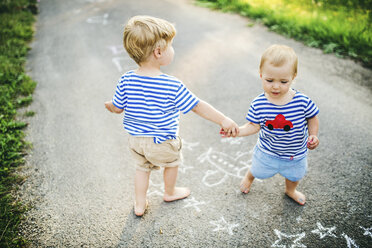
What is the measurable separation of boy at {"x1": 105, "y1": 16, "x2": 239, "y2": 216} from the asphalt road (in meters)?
0.60

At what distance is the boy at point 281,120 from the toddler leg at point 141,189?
858 millimetres

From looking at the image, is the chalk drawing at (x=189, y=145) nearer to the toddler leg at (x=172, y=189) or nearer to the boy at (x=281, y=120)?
the toddler leg at (x=172, y=189)

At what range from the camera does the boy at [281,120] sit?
161 cm

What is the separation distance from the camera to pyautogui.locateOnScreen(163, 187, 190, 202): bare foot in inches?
89.7

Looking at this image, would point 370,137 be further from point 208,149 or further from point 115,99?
point 115,99

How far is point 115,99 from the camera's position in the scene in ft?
5.93

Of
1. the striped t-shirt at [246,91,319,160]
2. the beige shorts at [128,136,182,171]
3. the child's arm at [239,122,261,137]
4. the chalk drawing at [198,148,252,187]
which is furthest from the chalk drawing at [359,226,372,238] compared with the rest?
the beige shorts at [128,136,182,171]

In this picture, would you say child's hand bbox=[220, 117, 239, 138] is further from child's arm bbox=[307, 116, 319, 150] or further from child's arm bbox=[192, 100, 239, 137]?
child's arm bbox=[307, 116, 319, 150]

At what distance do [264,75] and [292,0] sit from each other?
571cm

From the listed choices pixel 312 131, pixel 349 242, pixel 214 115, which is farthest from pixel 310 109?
pixel 349 242

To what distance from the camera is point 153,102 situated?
171 centimetres

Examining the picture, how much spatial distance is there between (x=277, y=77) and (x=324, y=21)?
431cm

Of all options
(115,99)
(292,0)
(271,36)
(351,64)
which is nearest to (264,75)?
(115,99)

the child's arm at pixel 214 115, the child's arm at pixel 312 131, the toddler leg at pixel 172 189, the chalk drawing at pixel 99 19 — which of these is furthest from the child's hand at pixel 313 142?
the chalk drawing at pixel 99 19
